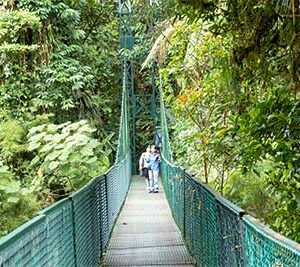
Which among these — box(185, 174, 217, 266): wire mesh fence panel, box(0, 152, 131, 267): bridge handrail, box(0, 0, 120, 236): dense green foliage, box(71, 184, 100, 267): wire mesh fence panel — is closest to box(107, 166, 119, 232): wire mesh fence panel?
box(0, 0, 120, 236): dense green foliage

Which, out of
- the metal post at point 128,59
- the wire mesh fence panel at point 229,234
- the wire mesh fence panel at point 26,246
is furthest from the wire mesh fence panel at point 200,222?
the metal post at point 128,59

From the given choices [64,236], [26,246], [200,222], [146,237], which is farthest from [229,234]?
[146,237]

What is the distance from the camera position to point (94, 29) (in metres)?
15.9

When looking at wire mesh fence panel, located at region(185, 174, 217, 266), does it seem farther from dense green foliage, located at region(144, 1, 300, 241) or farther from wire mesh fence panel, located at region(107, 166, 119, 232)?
wire mesh fence panel, located at region(107, 166, 119, 232)

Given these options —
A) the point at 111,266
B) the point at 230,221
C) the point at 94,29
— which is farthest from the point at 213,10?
the point at 94,29

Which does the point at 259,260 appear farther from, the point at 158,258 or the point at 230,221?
the point at 158,258

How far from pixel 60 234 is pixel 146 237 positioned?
377 cm

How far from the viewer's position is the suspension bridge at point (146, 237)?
79.1 inches

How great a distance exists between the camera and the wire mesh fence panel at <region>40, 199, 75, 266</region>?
2520mm

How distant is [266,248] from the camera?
6.73 ft

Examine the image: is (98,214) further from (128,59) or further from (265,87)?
(128,59)

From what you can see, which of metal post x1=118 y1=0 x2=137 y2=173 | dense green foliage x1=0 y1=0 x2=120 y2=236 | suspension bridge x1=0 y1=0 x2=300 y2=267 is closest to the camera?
suspension bridge x1=0 y1=0 x2=300 y2=267

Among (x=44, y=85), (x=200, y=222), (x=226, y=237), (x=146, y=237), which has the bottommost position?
(x=146, y=237)

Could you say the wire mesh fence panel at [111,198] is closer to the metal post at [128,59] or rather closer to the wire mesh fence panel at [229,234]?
the wire mesh fence panel at [229,234]
